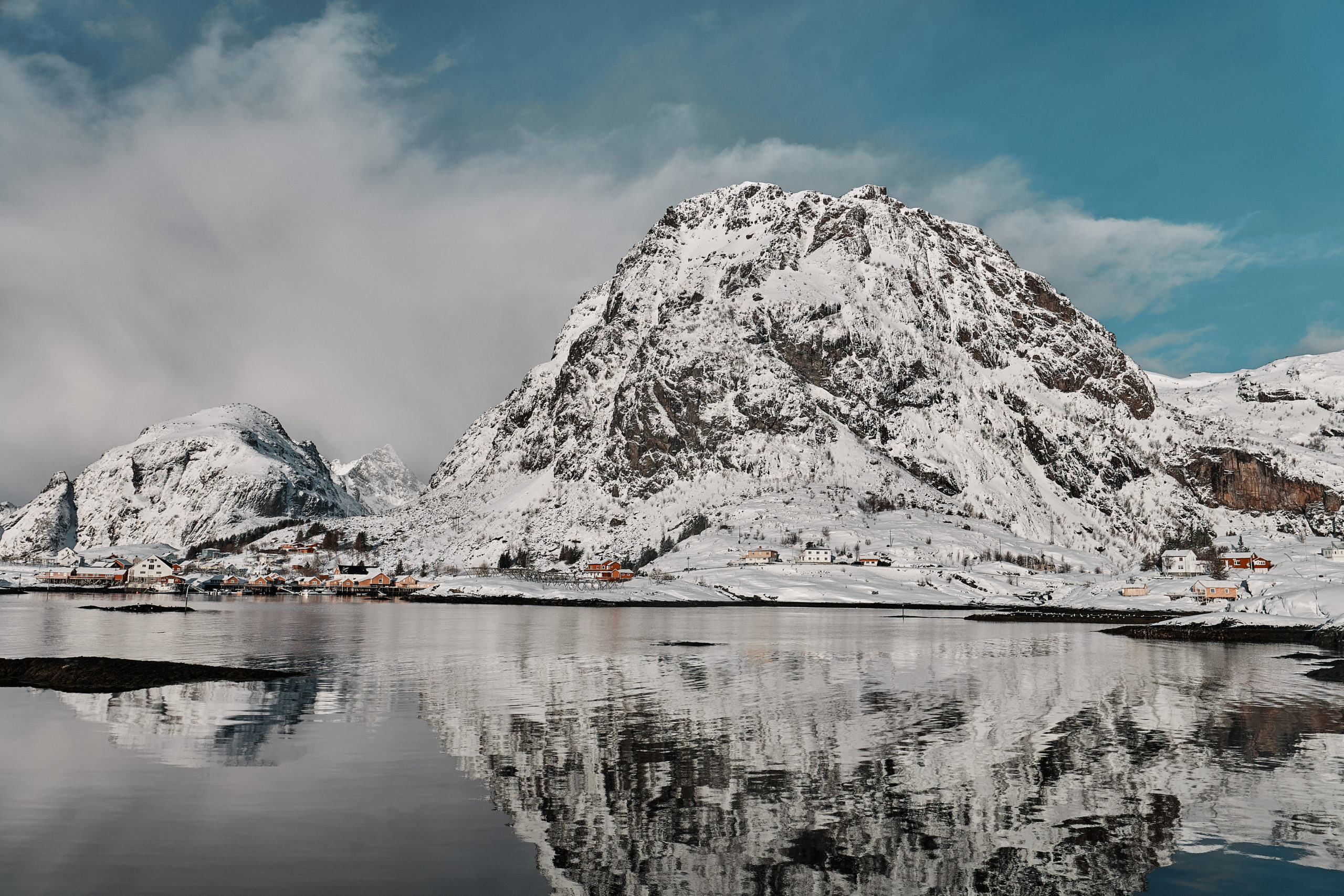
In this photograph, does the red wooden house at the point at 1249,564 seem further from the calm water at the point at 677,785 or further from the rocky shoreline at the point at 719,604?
the calm water at the point at 677,785

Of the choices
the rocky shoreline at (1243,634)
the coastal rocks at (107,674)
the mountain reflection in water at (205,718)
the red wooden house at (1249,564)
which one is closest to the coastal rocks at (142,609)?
the coastal rocks at (107,674)

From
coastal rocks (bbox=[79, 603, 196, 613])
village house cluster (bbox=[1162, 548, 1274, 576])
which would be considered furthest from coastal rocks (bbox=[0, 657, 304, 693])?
village house cluster (bbox=[1162, 548, 1274, 576])

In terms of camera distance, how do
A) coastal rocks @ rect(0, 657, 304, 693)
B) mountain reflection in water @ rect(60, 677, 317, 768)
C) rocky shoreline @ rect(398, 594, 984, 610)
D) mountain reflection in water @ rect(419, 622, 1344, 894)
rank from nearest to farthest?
mountain reflection in water @ rect(419, 622, 1344, 894) → mountain reflection in water @ rect(60, 677, 317, 768) → coastal rocks @ rect(0, 657, 304, 693) → rocky shoreline @ rect(398, 594, 984, 610)

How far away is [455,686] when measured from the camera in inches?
1845

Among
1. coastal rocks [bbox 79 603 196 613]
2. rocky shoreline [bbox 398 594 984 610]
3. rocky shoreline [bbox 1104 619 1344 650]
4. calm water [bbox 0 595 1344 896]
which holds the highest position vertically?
calm water [bbox 0 595 1344 896]

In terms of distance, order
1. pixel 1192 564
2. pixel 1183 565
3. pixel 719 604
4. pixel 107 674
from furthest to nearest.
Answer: pixel 1183 565, pixel 1192 564, pixel 719 604, pixel 107 674

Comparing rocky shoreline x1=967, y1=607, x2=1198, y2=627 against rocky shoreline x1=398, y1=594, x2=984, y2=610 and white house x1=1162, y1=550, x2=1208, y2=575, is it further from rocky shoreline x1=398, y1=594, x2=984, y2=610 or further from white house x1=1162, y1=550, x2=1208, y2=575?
white house x1=1162, y1=550, x2=1208, y2=575

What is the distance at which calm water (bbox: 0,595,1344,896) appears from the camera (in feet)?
57.2

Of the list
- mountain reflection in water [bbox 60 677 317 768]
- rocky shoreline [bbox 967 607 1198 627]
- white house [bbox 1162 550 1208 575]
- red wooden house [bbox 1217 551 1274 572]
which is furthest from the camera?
white house [bbox 1162 550 1208 575]

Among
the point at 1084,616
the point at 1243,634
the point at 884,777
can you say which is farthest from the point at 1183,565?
the point at 884,777

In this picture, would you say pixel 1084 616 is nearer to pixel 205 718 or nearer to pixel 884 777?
pixel 884 777

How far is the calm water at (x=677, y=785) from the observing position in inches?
687

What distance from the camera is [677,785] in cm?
2445

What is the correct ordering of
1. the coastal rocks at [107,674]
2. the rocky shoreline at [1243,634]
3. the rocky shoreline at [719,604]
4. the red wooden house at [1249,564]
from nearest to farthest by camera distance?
the coastal rocks at [107,674]
the rocky shoreline at [1243,634]
the rocky shoreline at [719,604]
the red wooden house at [1249,564]
